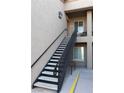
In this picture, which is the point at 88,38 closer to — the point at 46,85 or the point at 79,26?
the point at 79,26

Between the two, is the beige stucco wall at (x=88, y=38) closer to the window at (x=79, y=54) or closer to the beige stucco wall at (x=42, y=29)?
the window at (x=79, y=54)

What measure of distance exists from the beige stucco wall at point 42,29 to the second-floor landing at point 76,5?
1.65 meters

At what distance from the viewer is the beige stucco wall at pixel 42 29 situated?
4.43m

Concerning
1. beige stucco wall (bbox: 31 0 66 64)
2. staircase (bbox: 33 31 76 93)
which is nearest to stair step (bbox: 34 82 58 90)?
staircase (bbox: 33 31 76 93)

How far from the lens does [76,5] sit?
775cm

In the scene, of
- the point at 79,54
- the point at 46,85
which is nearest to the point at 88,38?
the point at 79,54

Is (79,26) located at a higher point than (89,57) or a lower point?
higher

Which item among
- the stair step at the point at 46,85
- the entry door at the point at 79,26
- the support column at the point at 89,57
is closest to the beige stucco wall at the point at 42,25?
the stair step at the point at 46,85

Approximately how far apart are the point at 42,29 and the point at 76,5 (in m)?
3.94

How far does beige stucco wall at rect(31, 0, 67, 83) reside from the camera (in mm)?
4427

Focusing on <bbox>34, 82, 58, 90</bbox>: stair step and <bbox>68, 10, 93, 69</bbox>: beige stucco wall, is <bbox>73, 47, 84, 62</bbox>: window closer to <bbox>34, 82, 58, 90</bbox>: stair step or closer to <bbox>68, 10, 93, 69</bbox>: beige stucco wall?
<bbox>68, 10, 93, 69</bbox>: beige stucco wall
